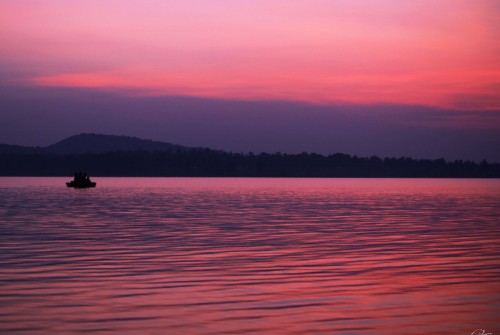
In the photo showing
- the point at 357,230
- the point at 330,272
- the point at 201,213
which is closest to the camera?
the point at 330,272

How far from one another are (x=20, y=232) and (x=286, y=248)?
15240mm

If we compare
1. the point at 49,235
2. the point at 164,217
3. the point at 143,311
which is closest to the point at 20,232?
the point at 49,235

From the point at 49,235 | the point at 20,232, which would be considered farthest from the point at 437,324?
the point at 20,232

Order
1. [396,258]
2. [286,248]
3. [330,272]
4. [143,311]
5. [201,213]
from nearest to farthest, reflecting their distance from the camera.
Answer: [143,311] → [330,272] → [396,258] → [286,248] → [201,213]

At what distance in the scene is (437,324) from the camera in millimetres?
16797

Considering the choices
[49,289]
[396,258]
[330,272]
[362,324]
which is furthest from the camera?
[396,258]

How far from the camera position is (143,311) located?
59.0ft

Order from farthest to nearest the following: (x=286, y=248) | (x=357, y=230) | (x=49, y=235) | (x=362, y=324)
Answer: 1. (x=357, y=230)
2. (x=49, y=235)
3. (x=286, y=248)
4. (x=362, y=324)

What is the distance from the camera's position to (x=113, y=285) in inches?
853

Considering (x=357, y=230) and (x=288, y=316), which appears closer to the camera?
(x=288, y=316)

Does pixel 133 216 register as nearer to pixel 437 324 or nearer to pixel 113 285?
pixel 113 285

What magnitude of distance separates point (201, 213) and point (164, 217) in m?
5.65

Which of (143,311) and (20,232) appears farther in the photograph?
(20,232)

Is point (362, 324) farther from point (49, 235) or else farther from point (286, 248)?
point (49, 235)
